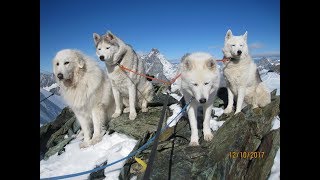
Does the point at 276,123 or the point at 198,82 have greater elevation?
the point at 198,82

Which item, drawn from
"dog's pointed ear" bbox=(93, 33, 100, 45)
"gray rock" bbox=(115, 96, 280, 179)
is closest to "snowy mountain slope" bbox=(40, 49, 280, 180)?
"gray rock" bbox=(115, 96, 280, 179)

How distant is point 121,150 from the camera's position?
3605mm

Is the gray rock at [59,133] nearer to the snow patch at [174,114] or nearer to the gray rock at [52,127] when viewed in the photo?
the gray rock at [52,127]

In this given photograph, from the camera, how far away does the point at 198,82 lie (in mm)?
3410

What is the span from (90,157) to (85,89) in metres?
0.87

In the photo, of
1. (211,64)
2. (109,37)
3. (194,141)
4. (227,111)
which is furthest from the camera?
(227,111)

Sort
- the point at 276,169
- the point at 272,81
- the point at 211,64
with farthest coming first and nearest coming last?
the point at 272,81
the point at 211,64
the point at 276,169

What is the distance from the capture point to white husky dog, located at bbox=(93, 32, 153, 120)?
4082 millimetres

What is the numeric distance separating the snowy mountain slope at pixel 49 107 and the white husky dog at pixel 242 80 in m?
1.97

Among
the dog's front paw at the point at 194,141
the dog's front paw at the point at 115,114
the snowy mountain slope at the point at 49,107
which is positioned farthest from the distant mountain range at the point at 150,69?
the dog's front paw at the point at 194,141
